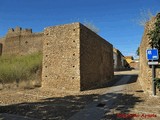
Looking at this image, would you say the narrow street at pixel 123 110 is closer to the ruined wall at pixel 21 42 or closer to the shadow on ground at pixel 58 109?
the shadow on ground at pixel 58 109

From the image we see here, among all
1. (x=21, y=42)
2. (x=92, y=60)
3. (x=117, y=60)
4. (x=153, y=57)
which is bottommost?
(x=153, y=57)

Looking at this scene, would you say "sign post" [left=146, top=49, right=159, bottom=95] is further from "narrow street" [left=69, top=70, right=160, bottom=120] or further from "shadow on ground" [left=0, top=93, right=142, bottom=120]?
"shadow on ground" [left=0, top=93, right=142, bottom=120]

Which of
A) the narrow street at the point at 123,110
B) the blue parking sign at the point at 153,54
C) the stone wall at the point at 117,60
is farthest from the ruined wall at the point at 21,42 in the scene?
the narrow street at the point at 123,110

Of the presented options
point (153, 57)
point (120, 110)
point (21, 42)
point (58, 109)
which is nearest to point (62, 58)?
point (58, 109)

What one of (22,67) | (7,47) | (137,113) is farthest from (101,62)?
(7,47)

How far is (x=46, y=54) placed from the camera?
49.0 feet

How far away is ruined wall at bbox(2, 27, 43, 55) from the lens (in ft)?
98.0

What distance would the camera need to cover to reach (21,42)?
106 feet

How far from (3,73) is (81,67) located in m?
6.94

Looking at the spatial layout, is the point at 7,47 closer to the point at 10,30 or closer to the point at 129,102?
the point at 10,30

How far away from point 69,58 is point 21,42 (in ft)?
67.7

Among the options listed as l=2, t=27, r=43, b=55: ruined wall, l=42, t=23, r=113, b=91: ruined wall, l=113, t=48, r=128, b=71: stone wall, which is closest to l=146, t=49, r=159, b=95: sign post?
l=42, t=23, r=113, b=91: ruined wall

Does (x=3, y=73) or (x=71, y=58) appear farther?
(x=3, y=73)

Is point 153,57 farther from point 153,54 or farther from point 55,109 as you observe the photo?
point 55,109
